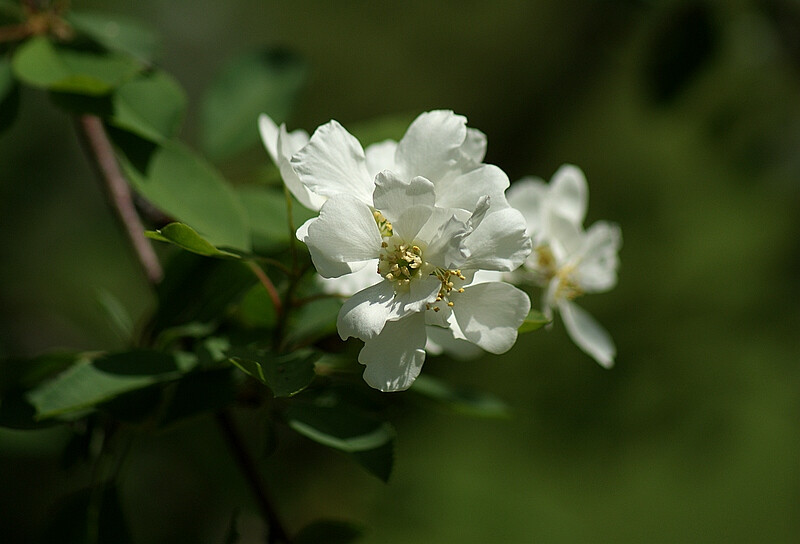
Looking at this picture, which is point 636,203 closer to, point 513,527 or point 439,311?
point 513,527

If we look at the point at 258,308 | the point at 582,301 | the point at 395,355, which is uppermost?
the point at 395,355

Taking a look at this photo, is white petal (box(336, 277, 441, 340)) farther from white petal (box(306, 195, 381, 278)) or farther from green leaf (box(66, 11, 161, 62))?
green leaf (box(66, 11, 161, 62))

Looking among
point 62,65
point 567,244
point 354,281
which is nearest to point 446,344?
point 354,281

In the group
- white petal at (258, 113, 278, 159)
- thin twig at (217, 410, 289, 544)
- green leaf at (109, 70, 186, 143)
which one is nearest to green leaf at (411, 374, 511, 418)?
thin twig at (217, 410, 289, 544)

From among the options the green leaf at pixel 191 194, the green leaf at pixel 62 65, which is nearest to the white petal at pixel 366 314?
the green leaf at pixel 191 194

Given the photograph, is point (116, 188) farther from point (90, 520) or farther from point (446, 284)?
point (446, 284)

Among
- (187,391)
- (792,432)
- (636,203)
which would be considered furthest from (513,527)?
(187,391)

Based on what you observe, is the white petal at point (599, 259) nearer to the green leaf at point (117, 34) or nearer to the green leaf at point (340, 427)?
the green leaf at point (340, 427)
